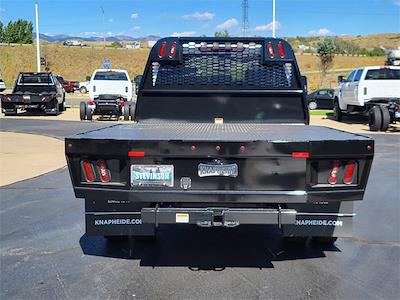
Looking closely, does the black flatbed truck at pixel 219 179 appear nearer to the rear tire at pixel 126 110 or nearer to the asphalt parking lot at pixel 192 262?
the asphalt parking lot at pixel 192 262

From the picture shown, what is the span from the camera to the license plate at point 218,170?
441 cm

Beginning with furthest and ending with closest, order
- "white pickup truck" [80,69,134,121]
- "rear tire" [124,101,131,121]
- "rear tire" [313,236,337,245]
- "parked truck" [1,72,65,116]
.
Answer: "parked truck" [1,72,65,116]
"white pickup truck" [80,69,134,121]
"rear tire" [124,101,131,121]
"rear tire" [313,236,337,245]

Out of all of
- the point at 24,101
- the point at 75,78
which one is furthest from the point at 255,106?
the point at 75,78

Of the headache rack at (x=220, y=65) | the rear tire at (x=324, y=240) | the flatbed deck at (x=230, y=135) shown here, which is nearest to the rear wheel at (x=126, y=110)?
the headache rack at (x=220, y=65)

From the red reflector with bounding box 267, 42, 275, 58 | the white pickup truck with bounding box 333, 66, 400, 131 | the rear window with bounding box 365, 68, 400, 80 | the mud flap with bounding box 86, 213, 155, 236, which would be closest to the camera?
the mud flap with bounding box 86, 213, 155, 236

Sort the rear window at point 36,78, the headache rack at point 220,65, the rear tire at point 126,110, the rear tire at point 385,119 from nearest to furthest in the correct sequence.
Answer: the headache rack at point 220,65, the rear tire at point 385,119, the rear tire at point 126,110, the rear window at point 36,78

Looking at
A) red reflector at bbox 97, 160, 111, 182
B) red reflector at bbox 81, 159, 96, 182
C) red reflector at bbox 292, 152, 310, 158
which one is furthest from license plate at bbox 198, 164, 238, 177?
red reflector at bbox 81, 159, 96, 182

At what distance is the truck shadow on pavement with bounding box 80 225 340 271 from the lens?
518 cm

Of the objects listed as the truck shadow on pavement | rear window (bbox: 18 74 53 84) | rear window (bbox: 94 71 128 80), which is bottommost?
the truck shadow on pavement

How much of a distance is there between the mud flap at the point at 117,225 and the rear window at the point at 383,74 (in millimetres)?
17417

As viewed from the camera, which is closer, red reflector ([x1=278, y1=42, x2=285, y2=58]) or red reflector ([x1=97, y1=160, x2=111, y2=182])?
red reflector ([x1=97, y1=160, x2=111, y2=182])

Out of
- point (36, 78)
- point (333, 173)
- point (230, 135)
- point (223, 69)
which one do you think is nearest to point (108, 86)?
point (36, 78)

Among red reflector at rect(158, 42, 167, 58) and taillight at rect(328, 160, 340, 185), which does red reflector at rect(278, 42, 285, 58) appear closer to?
red reflector at rect(158, 42, 167, 58)

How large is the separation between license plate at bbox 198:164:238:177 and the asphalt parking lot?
0.95 meters
